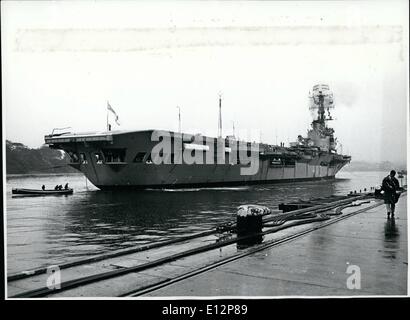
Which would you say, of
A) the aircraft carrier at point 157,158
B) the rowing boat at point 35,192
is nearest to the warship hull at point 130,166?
the aircraft carrier at point 157,158

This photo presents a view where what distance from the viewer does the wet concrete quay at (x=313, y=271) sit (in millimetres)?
4586

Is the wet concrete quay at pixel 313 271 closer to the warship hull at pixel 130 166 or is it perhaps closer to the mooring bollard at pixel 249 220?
the mooring bollard at pixel 249 220

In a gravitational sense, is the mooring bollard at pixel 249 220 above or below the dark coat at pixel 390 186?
below

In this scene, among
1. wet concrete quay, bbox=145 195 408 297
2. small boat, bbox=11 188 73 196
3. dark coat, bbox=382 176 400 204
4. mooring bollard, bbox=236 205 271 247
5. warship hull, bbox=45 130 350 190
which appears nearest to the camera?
wet concrete quay, bbox=145 195 408 297

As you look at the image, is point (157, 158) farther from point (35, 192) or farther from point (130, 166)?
point (35, 192)

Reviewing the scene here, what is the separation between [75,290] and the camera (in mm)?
4695

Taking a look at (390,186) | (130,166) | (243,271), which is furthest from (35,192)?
(243,271)

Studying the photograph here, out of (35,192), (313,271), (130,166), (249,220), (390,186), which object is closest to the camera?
(313,271)

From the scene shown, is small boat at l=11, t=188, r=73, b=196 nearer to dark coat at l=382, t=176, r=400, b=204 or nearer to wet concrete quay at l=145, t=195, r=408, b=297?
dark coat at l=382, t=176, r=400, b=204

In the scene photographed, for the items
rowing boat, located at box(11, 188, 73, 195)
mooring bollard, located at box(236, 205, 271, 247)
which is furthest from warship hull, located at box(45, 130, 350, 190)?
mooring bollard, located at box(236, 205, 271, 247)

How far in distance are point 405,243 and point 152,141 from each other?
87.9 ft

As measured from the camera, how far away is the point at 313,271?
17.3 feet

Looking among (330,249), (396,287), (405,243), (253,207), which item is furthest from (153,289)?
(405,243)

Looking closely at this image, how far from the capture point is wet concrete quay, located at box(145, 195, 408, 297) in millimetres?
4586
